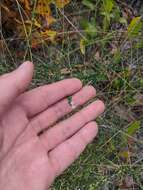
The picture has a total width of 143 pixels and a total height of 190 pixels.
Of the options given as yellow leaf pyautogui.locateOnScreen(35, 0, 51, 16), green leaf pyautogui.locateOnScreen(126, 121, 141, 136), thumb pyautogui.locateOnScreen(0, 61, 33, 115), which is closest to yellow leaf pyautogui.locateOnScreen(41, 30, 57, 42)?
yellow leaf pyautogui.locateOnScreen(35, 0, 51, 16)

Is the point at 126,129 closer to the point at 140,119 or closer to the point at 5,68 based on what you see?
the point at 140,119

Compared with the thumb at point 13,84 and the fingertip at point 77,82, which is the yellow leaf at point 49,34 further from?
the thumb at point 13,84

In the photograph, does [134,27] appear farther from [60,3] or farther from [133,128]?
[133,128]

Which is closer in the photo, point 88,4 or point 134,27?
point 134,27

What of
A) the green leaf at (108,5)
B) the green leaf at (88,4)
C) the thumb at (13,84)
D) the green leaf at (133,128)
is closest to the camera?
the thumb at (13,84)

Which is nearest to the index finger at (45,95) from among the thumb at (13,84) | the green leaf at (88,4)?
the thumb at (13,84)

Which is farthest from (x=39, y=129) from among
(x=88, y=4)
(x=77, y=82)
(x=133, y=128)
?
(x=88, y=4)

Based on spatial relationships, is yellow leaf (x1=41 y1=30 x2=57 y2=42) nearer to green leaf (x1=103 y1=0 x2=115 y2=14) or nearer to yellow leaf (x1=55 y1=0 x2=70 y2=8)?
yellow leaf (x1=55 y1=0 x2=70 y2=8)

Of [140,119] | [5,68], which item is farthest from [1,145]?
[140,119]
